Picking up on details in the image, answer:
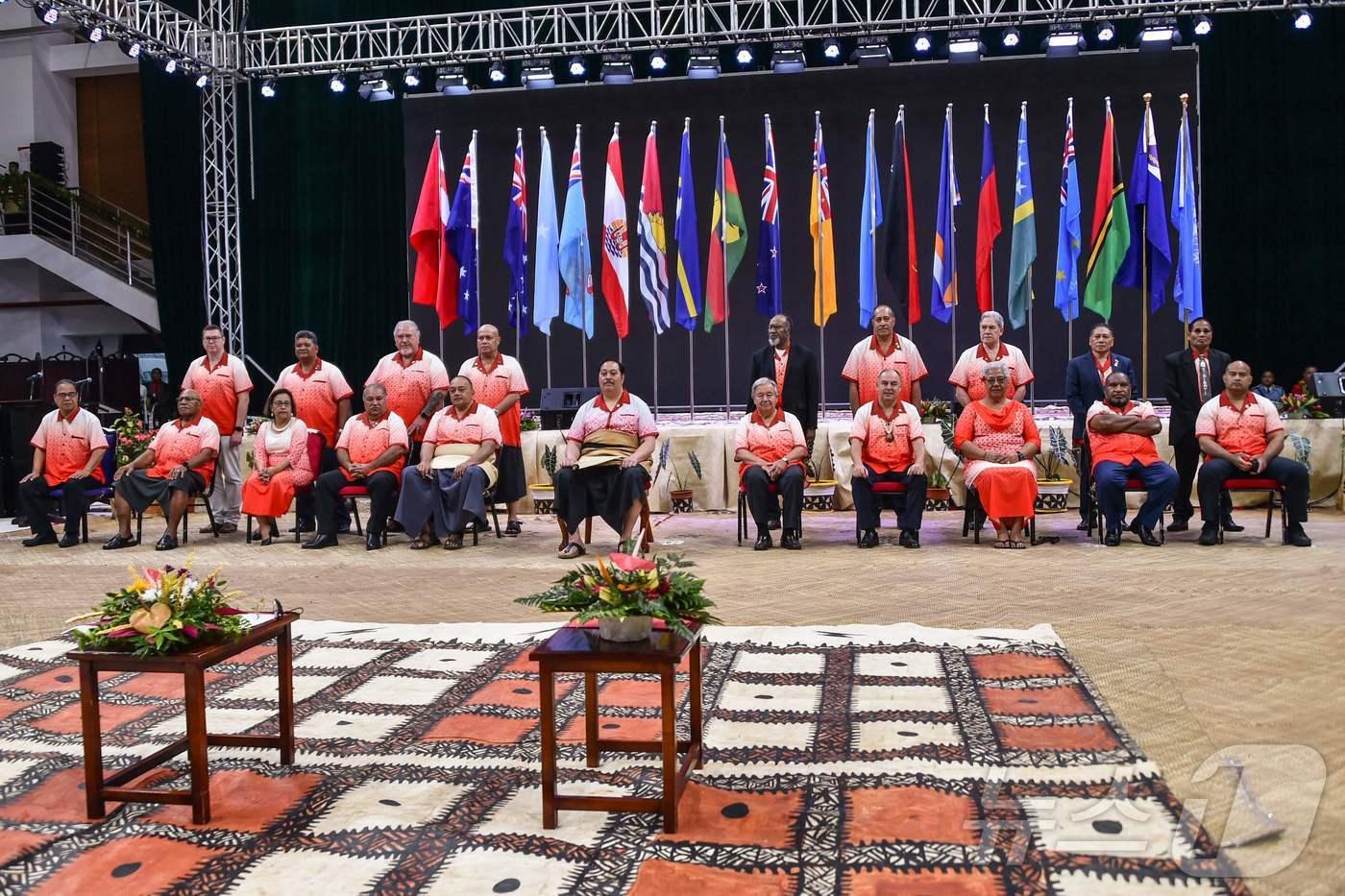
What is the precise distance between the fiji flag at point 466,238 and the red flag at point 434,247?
0.07 m

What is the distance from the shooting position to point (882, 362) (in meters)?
8.28

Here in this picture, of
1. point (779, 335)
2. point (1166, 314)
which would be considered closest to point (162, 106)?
point (779, 335)

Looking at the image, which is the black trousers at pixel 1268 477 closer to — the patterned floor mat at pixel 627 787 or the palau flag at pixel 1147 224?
the palau flag at pixel 1147 224

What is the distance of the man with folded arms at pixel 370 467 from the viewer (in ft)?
26.0

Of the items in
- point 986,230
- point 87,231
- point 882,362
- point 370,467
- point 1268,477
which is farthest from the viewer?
point 87,231

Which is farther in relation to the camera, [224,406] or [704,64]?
[704,64]

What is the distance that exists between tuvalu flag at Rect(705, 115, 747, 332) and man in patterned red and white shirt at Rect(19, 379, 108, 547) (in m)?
5.00

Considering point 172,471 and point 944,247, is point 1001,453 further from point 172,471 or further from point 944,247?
point 172,471

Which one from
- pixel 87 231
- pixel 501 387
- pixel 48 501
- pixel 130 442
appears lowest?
pixel 48 501

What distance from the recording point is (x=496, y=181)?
506 inches

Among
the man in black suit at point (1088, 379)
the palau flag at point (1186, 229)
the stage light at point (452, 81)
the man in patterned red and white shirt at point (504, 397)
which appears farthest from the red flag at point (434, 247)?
the palau flag at point (1186, 229)

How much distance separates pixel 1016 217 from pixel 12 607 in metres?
7.87

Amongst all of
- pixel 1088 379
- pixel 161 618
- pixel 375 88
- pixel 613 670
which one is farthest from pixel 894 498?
pixel 375 88

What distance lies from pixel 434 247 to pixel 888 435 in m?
4.96
